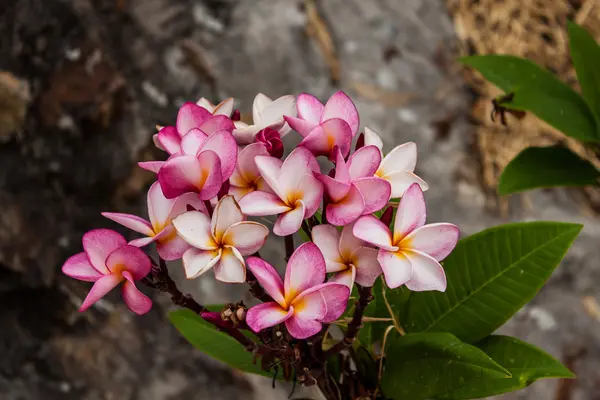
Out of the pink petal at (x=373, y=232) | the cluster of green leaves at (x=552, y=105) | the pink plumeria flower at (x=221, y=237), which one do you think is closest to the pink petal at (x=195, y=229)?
the pink plumeria flower at (x=221, y=237)

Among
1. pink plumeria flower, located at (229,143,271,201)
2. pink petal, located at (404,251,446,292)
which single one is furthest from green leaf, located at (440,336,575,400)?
pink plumeria flower, located at (229,143,271,201)

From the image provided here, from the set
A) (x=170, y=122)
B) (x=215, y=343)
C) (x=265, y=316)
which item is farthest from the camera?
(x=170, y=122)

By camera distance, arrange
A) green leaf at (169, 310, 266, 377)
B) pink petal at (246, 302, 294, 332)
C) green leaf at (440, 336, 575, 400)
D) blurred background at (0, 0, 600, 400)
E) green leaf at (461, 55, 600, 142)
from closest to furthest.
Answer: pink petal at (246, 302, 294, 332) < green leaf at (440, 336, 575, 400) < green leaf at (169, 310, 266, 377) < green leaf at (461, 55, 600, 142) < blurred background at (0, 0, 600, 400)

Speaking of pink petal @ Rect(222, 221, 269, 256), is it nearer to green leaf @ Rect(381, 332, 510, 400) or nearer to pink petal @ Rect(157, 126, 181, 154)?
pink petal @ Rect(157, 126, 181, 154)

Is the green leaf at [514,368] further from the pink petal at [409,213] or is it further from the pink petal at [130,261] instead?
the pink petal at [130,261]

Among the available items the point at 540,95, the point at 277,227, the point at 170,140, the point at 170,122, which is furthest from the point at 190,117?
the point at 170,122

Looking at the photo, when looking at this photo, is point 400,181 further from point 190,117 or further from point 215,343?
point 215,343

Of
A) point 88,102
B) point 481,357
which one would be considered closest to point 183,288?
point 88,102
